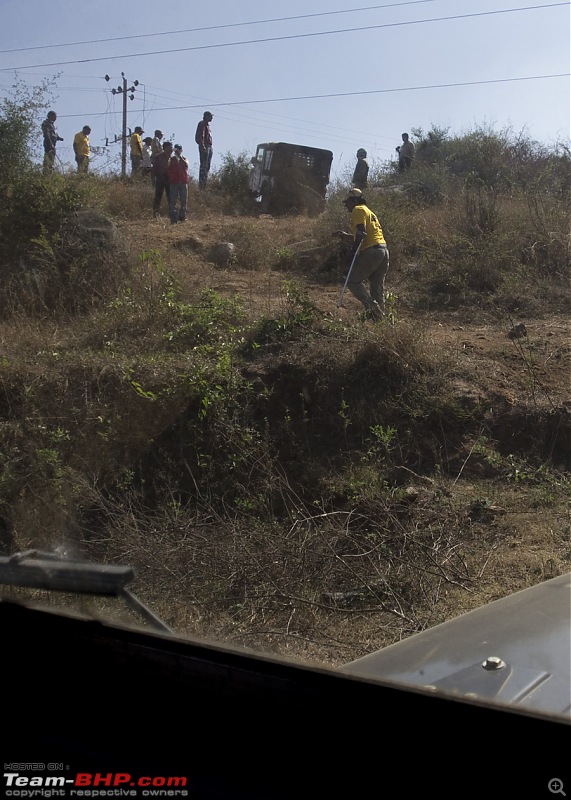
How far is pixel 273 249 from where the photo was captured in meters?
13.1

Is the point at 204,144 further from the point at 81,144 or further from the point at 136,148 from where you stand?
the point at 81,144

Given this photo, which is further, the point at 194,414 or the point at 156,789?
the point at 194,414

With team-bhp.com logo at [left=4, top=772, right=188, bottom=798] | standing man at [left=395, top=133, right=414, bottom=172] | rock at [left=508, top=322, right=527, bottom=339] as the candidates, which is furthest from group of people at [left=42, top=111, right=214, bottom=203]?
team-bhp.com logo at [left=4, top=772, right=188, bottom=798]

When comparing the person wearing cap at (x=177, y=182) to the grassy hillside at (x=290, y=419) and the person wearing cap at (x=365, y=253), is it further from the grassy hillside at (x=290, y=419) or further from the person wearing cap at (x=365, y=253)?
the person wearing cap at (x=365, y=253)

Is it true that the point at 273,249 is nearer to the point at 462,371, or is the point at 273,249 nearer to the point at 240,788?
the point at 462,371

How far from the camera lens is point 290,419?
752 cm

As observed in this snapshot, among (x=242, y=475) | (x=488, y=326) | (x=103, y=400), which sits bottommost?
(x=242, y=475)

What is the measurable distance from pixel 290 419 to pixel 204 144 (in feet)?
41.1

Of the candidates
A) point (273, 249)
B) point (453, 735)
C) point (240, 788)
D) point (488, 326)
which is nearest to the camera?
point (453, 735)

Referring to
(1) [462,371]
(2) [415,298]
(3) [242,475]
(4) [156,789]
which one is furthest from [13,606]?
(2) [415,298]

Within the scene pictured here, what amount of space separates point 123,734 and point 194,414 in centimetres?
581

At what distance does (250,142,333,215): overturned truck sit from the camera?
18219 millimetres

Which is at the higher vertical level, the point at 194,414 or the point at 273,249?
the point at 273,249

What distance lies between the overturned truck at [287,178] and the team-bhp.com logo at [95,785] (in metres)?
17.1
